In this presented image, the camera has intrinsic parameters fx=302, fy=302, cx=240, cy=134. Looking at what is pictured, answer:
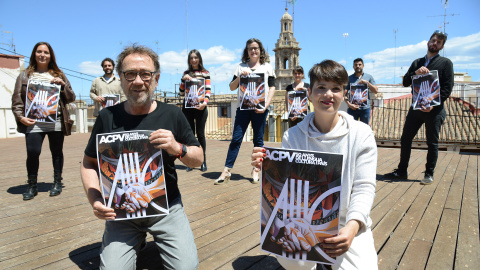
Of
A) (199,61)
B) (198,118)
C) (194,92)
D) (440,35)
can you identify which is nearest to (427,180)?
(440,35)

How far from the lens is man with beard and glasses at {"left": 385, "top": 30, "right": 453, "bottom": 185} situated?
4.08 m

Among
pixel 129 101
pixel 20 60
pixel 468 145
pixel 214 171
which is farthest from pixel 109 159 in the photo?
pixel 20 60

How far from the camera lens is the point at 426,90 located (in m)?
4.15

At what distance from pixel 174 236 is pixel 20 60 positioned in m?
28.6

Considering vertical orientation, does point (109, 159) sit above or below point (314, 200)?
above

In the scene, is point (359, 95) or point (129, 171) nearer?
point (129, 171)

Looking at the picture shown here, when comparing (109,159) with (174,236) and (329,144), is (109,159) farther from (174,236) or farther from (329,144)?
(329,144)

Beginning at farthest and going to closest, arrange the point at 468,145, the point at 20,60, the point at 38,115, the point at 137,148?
the point at 20,60
the point at 468,145
the point at 38,115
the point at 137,148

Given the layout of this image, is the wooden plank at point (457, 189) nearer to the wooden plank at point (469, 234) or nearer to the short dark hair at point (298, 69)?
the wooden plank at point (469, 234)

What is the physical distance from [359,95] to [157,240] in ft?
15.7

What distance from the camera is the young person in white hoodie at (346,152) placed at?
1.63m

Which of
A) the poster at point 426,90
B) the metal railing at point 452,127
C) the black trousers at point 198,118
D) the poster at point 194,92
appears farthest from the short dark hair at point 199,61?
the metal railing at point 452,127

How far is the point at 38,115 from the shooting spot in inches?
138

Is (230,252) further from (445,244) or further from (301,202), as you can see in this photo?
(445,244)
